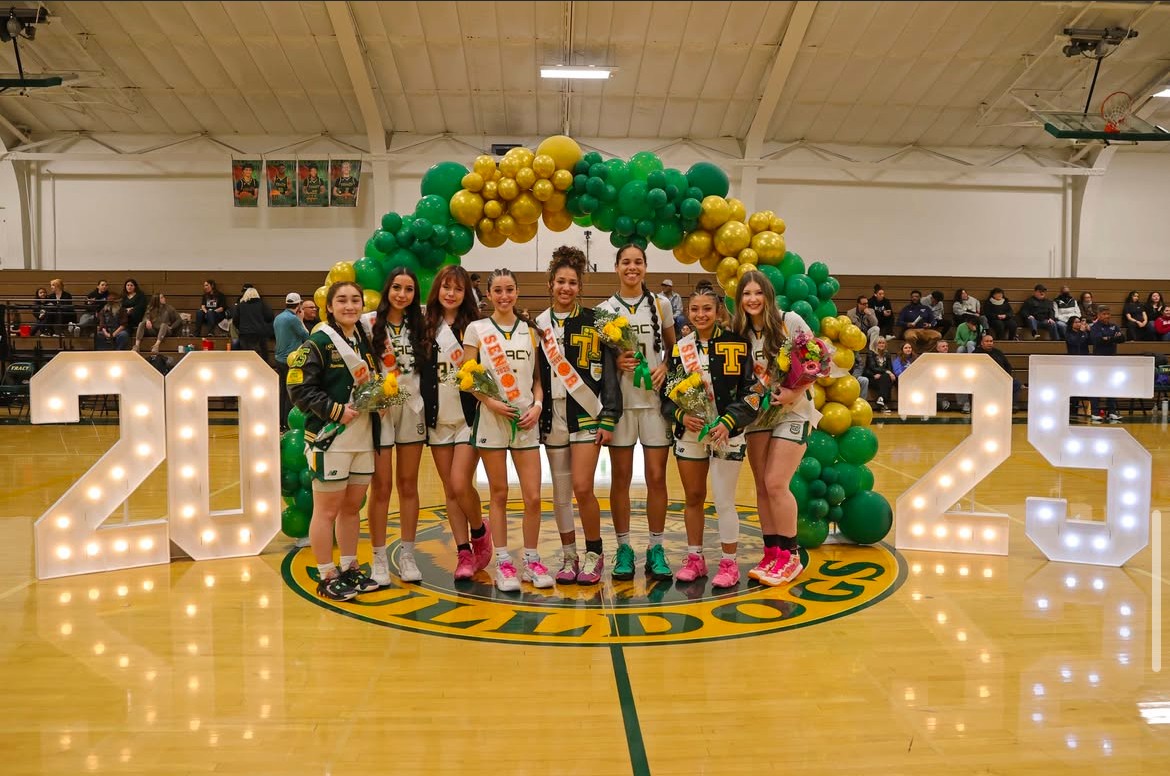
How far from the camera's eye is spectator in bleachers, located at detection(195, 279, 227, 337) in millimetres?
15555

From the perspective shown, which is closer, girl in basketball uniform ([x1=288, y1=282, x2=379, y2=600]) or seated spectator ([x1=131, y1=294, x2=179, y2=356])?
girl in basketball uniform ([x1=288, y1=282, x2=379, y2=600])

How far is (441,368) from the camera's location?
15.6 feet

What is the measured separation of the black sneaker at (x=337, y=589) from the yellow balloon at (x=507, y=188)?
262 centimetres

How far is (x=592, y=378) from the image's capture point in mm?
4668

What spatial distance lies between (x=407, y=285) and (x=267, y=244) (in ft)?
47.0

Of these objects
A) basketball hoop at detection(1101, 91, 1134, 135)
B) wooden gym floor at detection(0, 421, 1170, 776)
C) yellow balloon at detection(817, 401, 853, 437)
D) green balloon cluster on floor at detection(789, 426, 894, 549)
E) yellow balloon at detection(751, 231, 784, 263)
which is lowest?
wooden gym floor at detection(0, 421, 1170, 776)

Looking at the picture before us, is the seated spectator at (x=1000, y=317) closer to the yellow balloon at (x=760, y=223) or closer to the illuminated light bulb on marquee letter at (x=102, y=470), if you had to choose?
the yellow balloon at (x=760, y=223)

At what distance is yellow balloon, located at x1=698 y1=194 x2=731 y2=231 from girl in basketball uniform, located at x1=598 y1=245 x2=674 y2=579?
3.11ft

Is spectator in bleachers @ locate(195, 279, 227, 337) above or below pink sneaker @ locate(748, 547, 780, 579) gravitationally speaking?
above

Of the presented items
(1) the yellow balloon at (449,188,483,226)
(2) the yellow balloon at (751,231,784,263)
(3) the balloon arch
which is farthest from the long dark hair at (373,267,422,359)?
(2) the yellow balloon at (751,231,784,263)

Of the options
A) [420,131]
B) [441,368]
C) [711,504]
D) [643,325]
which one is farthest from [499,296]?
[420,131]

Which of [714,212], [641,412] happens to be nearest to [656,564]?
[641,412]

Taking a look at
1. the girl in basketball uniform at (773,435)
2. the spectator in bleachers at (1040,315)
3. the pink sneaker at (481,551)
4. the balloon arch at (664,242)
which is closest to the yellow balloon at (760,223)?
the balloon arch at (664,242)

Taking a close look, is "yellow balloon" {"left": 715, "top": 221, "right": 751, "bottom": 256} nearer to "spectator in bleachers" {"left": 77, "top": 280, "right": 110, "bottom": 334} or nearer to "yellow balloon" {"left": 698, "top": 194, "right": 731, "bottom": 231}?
"yellow balloon" {"left": 698, "top": 194, "right": 731, "bottom": 231}
